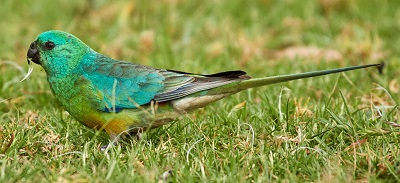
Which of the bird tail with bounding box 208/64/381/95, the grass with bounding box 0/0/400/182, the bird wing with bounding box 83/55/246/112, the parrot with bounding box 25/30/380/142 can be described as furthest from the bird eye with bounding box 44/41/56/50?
the bird tail with bounding box 208/64/381/95

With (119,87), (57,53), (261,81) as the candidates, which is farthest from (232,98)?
(57,53)

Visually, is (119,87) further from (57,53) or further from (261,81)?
(261,81)

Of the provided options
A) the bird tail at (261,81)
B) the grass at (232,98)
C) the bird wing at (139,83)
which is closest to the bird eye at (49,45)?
the bird wing at (139,83)

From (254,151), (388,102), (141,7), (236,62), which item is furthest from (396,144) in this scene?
(141,7)

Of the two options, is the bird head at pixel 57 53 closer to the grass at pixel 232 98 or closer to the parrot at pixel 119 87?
the parrot at pixel 119 87

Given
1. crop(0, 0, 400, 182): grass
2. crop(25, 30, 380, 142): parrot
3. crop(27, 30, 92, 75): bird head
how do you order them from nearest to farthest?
crop(0, 0, 400, 182): grass, crop(25, 30, 380, 142): parrot, crop(27, 30, 92, 75): bird head

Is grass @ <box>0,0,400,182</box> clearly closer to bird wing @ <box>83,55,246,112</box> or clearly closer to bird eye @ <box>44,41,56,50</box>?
bird wing @ <box>83,55,246,112</box>
